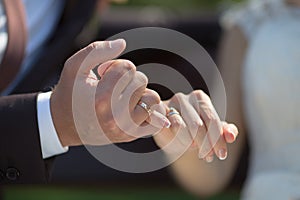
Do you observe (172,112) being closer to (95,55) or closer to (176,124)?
(176,124)

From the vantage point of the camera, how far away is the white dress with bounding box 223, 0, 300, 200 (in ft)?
6.86

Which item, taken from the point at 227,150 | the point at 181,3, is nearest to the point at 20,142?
the point at 227,150

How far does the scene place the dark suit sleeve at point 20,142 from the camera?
47.1 inches

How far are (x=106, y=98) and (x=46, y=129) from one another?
0.44 ft

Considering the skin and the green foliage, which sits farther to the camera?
the green foliage

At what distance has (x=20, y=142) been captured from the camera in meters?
1.20

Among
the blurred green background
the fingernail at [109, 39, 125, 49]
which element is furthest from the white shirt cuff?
the blurred green background

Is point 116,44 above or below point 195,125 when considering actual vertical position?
above

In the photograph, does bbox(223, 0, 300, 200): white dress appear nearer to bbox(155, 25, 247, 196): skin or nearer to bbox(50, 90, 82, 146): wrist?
bbox(155, 25, 247, 196): skin

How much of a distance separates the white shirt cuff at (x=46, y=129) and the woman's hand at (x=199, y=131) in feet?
0.49

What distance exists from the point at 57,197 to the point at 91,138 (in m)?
2.34

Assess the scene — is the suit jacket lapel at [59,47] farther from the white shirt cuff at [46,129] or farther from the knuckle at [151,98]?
the knuckle at [151,98]

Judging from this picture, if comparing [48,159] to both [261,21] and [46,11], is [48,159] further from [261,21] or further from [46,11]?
[261,21]

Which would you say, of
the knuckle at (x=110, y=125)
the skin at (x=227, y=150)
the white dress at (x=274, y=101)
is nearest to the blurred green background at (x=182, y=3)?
the skin at (x=227, y=150)
